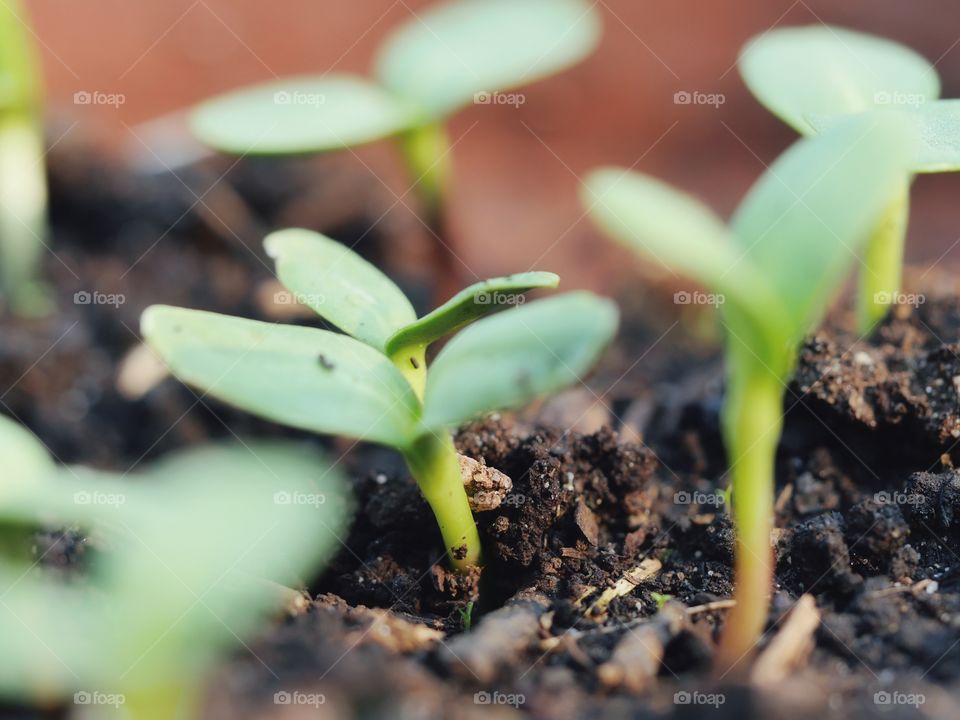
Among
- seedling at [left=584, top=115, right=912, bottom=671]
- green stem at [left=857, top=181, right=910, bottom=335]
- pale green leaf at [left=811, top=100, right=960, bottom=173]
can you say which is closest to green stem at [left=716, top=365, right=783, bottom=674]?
seedling at [left=584, top=115, right=912, bottom=671]

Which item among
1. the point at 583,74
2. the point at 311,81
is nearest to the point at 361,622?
the point at 311,81

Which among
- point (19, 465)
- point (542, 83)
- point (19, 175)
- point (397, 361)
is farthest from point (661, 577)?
point (542, 83)

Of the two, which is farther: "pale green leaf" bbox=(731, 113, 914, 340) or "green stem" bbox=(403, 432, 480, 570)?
"green stem" bbox=(403, 432, 480, 570)

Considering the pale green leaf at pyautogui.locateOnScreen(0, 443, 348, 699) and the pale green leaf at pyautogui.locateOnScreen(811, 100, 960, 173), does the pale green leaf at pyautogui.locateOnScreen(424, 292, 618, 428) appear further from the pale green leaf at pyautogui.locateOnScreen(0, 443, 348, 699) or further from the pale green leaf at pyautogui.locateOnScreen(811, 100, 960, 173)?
the pale green leaf at pyautogui.locateOnScreen(811, 100, 960, 173)

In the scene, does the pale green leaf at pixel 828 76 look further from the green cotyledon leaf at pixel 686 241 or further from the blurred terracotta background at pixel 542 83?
the blurred terracotta background at pixel 542 83

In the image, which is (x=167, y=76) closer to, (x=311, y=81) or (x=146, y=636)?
(x=311, y=81)

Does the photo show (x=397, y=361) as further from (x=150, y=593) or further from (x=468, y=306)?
(x=150, y=593)
